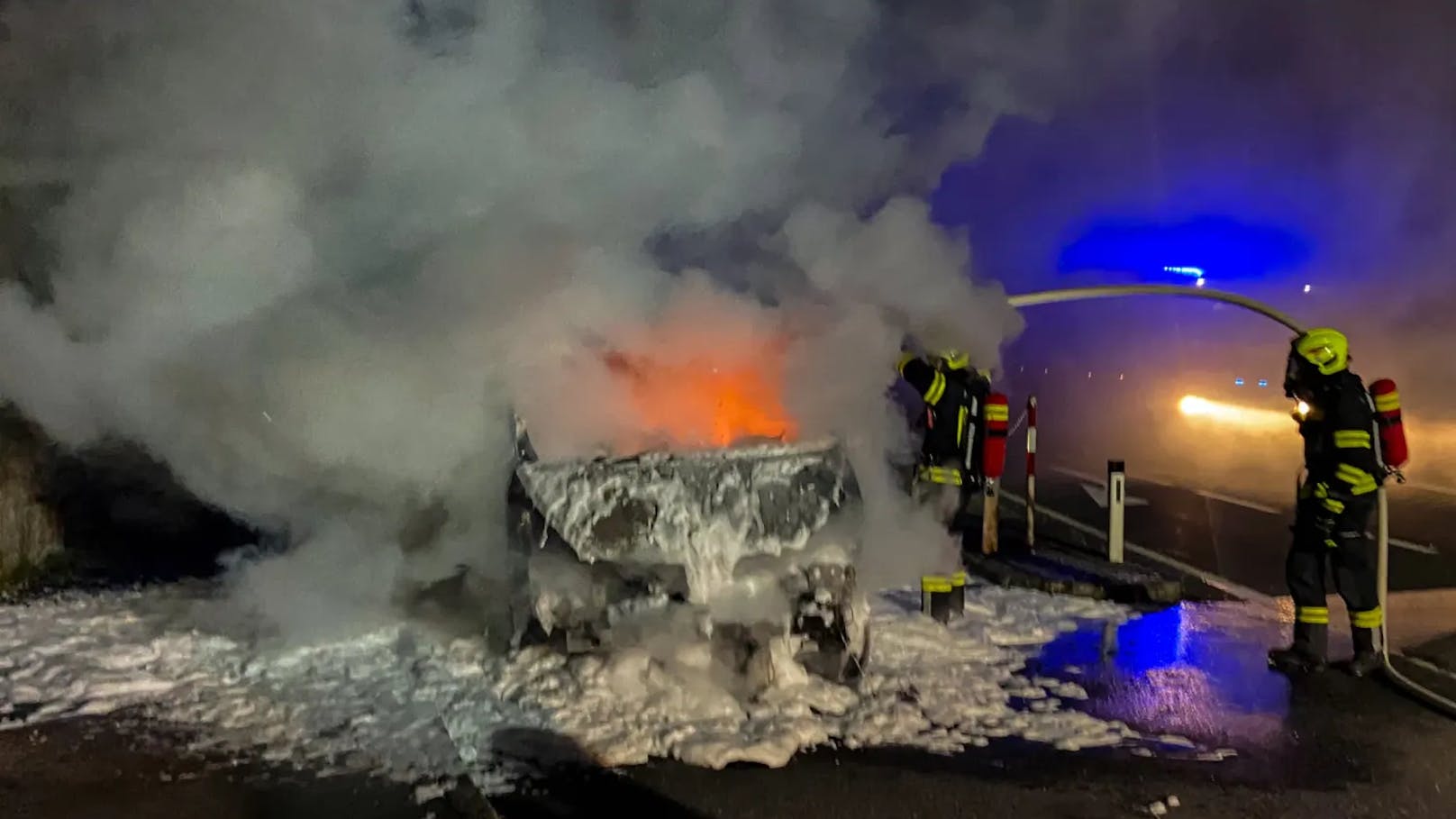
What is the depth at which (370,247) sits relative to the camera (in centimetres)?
610

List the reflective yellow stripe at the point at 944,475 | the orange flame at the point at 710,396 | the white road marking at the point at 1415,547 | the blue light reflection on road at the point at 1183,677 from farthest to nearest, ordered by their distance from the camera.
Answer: the white road marking at the point at 1415,547, the reflective yellow stripe at the point at 944,475, the orange flame at the point at 710,396, the blue light reflection on road at the point at 1183,677

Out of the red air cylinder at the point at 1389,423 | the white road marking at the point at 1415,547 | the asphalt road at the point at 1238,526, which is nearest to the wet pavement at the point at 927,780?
the red air cylinder at the point at 1389,423

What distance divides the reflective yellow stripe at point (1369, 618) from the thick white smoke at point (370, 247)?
300 cm

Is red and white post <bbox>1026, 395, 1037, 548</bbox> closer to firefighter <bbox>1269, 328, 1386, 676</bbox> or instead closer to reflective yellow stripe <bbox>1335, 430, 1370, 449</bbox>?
firefighter <bbox>1269, 328, 1386, 676</bbox>

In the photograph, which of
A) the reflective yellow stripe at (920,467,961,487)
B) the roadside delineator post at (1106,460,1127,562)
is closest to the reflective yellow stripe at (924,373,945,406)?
the reflective yellow stripe at (920,467,961,487)

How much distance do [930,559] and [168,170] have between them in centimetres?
534

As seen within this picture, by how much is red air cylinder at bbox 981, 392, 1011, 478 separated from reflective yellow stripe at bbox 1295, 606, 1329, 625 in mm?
1914

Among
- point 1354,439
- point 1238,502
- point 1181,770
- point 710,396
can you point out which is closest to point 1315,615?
point 1354,439

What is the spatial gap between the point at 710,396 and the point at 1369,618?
3.92 meters

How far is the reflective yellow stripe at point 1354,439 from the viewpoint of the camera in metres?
5.29

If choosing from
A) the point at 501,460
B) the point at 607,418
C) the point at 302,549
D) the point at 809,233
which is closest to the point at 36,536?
the point at 302,549

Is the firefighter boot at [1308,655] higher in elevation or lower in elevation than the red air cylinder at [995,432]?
lower

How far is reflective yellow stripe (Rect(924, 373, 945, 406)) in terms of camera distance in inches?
257

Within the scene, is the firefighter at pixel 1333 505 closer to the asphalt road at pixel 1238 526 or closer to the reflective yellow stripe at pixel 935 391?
the reflective yellow stripe at pixel 935 391
